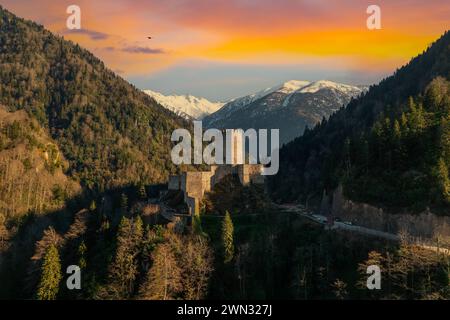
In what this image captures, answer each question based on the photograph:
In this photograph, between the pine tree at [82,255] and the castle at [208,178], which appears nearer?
the pine tree at [82,255]

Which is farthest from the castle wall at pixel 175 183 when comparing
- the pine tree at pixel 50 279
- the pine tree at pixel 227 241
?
the pine tree at pixel 50 279

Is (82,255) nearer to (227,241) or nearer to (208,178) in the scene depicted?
(227,241)

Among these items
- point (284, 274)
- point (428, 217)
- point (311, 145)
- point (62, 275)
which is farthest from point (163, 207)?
point (311, 145)

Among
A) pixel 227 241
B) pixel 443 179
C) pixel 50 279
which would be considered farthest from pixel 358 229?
pixel 50 279

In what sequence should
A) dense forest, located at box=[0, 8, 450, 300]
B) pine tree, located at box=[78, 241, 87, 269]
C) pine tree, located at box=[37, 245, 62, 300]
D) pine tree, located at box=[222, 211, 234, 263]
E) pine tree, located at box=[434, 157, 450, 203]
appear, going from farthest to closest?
pine tree, located at box=[78, 241, 87, 269], pine tree, located at box=[37, 245, 62, 300], pine tree, located at box=[222, 211, 234, 263], pine tree, located at box=[434, 157, 450, 203], dense forest, located at box=[0, 8, 450, 300]

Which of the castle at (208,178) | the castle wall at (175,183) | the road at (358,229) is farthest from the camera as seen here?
the castle wall at (175,183)

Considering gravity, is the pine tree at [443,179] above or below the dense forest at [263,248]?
above

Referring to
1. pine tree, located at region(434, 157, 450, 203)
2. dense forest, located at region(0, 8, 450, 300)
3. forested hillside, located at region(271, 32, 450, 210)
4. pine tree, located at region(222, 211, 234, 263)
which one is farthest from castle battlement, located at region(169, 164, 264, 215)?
pine tree, located at region(434, 157, 450, 203)

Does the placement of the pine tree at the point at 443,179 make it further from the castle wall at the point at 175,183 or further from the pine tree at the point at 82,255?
the pine tree at the point at 82,255

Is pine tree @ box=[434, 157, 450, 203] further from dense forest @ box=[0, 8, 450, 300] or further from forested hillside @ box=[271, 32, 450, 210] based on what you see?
dense forest @ box=[0, 8, 450, 300]
